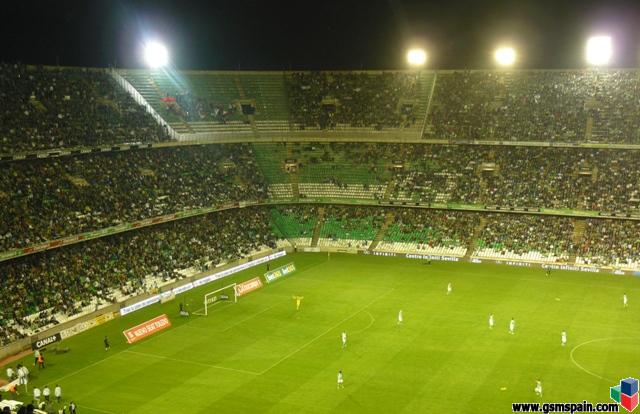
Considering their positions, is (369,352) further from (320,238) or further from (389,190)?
(389,190)

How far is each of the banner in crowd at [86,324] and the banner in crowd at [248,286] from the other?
9.58 m

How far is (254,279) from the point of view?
175ft

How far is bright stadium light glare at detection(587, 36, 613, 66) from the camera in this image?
67875 mm

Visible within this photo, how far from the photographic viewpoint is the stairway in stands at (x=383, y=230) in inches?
2667

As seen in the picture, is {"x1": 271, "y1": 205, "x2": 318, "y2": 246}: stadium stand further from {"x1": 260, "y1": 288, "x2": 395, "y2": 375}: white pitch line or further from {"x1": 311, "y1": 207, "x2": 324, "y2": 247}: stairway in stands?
{"x1": 260, "y1": 288, "x2": 395, "y2": 375}: white pitch line

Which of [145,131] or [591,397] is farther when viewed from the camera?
[145,131]

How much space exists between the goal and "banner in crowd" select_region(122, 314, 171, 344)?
331 cm

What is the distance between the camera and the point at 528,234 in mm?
63812

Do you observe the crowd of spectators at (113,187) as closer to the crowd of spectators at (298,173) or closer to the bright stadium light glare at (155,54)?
the crowd of spectators at (298,173)

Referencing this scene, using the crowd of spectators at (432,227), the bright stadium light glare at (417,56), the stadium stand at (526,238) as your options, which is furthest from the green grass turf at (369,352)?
the bright stadium light glare at (417,56)

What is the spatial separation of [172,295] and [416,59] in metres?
42.9

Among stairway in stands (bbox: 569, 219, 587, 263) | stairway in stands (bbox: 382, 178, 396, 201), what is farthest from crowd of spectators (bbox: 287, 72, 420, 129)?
stairway in stands (bbox: 569, 219, 587, 263)

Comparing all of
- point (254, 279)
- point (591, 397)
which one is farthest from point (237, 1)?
point (591, 397)

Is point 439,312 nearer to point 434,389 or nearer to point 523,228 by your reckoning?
point 434,389
